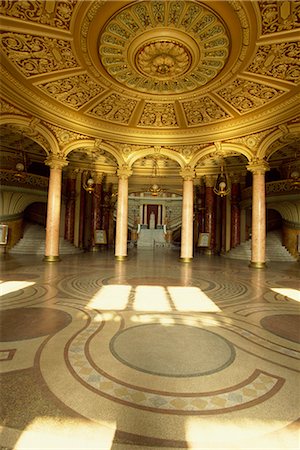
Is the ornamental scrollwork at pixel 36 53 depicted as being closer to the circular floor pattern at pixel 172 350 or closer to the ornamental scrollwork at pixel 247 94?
the ornamental scrollwork at pixel 247 94

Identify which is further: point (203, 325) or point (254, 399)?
point (203, 325)

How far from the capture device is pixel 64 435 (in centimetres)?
122

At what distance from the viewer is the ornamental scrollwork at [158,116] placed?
9.19 m

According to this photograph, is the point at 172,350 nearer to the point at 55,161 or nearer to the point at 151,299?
the point at 151,299

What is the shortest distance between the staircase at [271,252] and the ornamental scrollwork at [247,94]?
287 inches

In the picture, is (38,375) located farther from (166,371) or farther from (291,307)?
(291,307)

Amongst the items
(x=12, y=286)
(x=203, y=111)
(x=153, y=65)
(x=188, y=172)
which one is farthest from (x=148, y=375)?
(x=188, y=172)

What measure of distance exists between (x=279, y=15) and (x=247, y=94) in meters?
3.04

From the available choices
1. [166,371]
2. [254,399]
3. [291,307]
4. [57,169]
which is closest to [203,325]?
[166,371]

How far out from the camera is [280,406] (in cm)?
147

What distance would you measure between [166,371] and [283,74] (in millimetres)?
8433

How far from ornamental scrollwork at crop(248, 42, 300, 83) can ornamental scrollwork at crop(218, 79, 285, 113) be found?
58cm

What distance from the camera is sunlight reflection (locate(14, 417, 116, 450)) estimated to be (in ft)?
3.78

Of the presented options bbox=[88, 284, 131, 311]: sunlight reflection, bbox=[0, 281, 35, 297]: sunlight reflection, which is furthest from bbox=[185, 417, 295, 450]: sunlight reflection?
bbox=[0, 281, 35, 297]: sunlight reflection
